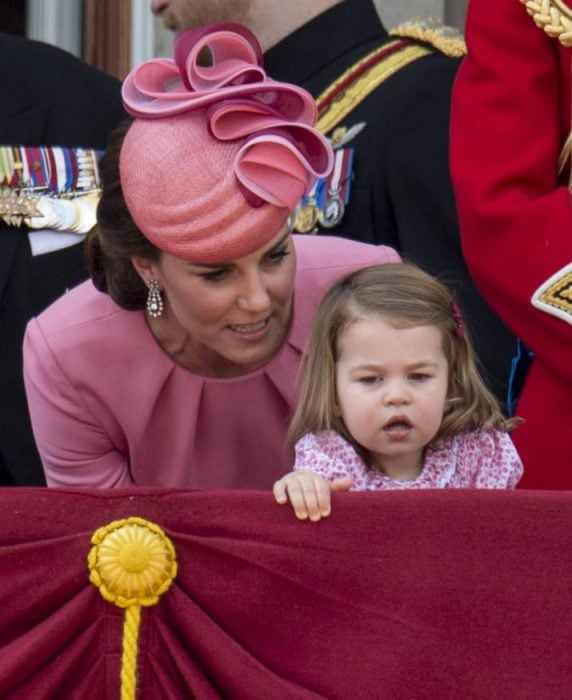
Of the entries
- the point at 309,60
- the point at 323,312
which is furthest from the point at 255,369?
the point at 309,60

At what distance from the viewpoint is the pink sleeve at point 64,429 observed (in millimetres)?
3207

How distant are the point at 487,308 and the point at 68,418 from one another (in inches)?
29.3

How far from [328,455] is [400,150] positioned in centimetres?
78

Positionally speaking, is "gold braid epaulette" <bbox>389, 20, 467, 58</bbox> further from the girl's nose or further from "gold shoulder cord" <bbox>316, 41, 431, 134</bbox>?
the girl's nose

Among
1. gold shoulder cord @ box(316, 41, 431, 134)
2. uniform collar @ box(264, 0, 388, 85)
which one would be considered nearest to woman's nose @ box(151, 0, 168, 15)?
uniform collar @ box(264, 0, 388, 85)

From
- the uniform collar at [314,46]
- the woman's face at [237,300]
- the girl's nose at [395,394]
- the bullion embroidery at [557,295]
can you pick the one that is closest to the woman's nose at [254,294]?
the woman's face at [237,300]

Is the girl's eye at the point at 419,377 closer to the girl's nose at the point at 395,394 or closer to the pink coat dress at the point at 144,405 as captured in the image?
the girl's nose at the point at 395,394

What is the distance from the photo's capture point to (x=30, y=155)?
3.69m

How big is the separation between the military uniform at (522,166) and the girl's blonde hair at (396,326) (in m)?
0.09

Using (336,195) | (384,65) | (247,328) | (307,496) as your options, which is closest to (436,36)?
(384,65)

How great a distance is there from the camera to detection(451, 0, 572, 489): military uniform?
2.88 meters

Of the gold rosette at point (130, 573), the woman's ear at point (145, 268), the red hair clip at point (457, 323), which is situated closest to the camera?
the gold rosette at point (130, 573)

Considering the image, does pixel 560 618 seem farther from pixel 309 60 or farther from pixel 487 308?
pixel 309 60

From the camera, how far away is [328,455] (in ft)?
9.56
